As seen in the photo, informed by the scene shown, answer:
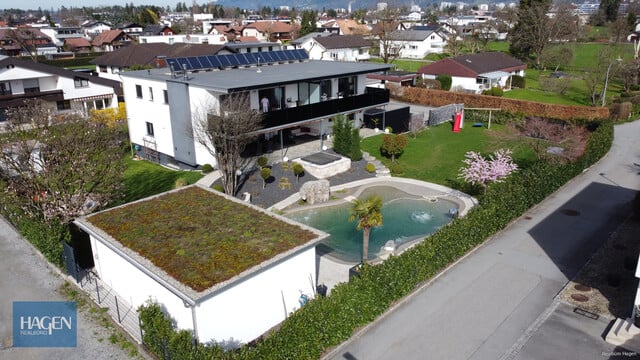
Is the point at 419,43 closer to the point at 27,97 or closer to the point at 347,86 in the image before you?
the point at 347,86

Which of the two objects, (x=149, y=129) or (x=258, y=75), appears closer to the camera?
(x=258, y=75)

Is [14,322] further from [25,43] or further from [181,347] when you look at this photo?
[25,43]

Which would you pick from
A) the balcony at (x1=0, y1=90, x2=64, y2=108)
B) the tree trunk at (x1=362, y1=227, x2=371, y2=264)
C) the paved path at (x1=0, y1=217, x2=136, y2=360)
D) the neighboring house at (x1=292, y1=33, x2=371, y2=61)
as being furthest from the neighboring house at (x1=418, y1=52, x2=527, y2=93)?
the paved path at (x1=0, y1=217, x2=136, y2=360)

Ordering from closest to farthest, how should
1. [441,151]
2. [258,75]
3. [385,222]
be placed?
[385,222], [258,75], [441,151]

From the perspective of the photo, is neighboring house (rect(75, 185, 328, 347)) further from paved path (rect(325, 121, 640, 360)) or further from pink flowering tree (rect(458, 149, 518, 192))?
pink flowering tree (rect(458, 149, 518, 192))

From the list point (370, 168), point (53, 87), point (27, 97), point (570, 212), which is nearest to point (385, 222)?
point (370, 168)

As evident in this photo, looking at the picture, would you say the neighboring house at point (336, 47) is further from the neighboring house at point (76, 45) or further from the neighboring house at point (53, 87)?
the neighboring house at point (76, 45)

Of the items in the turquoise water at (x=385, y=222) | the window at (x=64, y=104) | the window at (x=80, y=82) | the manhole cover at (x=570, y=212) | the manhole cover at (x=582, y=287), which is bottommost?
the turquoise water at (x=385, y=222)

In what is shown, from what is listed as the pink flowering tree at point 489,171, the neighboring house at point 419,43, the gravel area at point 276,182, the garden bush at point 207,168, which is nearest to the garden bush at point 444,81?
the gravel area at point 276,182
